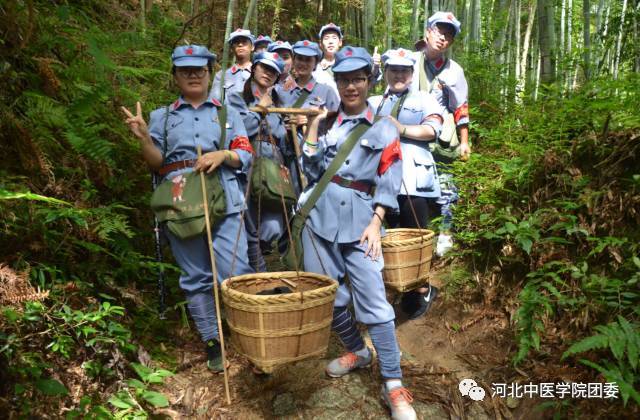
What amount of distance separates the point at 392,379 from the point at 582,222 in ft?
6.34

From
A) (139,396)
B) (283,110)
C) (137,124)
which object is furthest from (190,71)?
(139,396)

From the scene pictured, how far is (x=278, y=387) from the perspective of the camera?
11.3 ft

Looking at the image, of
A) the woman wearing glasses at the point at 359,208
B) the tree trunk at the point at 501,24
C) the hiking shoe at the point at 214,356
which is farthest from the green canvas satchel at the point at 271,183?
the tree trunk at the point at 501,24

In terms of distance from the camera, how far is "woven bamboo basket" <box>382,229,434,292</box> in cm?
360

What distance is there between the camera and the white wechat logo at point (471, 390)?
3385mm

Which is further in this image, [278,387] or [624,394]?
[278,387]

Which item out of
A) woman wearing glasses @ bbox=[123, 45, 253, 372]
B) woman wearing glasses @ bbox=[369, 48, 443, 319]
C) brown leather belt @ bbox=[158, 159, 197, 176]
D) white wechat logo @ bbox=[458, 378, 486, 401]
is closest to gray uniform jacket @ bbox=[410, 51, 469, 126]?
woman wearing glasses @ bbox=[369, 48, 443, 319]

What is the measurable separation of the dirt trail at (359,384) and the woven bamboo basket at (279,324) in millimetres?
795

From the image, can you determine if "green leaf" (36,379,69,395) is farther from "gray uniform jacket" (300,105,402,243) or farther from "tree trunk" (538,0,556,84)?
"tree trunk" (538,0,556,84)

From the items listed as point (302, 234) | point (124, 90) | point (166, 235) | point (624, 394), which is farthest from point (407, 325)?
point (124, 90)

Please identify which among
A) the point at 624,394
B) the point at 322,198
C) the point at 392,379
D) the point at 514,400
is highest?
the point at 322,198

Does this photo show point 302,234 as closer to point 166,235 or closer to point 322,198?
point 322,198

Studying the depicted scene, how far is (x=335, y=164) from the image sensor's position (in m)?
3.22

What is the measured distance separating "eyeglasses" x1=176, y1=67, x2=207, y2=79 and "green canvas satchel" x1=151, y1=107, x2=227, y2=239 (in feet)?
2.43
